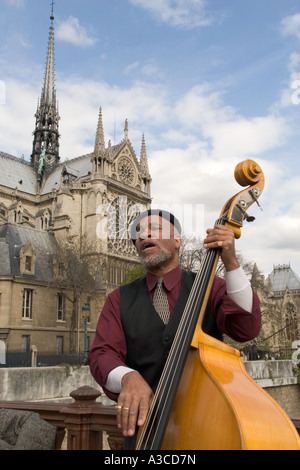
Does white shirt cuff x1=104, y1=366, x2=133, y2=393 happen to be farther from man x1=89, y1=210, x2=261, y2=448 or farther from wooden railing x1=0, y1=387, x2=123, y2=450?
wooden railing x1=0, y1=387, x2=123, y2=450

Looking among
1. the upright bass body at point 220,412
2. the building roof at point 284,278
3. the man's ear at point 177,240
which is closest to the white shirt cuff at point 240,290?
the upright bass body at point 220,412

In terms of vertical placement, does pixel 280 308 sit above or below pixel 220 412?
below

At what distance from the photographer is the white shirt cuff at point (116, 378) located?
239 centimetres

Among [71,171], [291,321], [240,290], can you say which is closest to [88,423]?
[240,290]

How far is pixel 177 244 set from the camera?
300cm

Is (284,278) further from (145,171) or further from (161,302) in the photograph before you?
(161,302)

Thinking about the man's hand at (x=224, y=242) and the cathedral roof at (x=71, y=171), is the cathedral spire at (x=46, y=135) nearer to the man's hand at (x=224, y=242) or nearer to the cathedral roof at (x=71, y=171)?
the cathedral roof at (x=71, y=171)

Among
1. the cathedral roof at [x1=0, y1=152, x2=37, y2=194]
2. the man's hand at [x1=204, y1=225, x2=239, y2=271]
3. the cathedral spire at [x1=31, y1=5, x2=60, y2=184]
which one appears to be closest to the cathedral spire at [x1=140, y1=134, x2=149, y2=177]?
the cathedral spire at [x1=31, y1=5, x2=60, y2=184]

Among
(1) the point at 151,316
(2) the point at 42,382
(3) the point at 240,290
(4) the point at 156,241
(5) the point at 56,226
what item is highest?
(5) the point at 56,226

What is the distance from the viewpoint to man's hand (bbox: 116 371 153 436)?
211cm

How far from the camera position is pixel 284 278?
77.6 meters

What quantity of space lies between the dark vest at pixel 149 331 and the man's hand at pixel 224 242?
1.36 feet

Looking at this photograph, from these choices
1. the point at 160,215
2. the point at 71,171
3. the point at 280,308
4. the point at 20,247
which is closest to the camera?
the point at 160,215

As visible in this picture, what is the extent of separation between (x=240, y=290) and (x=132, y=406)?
0.86m
